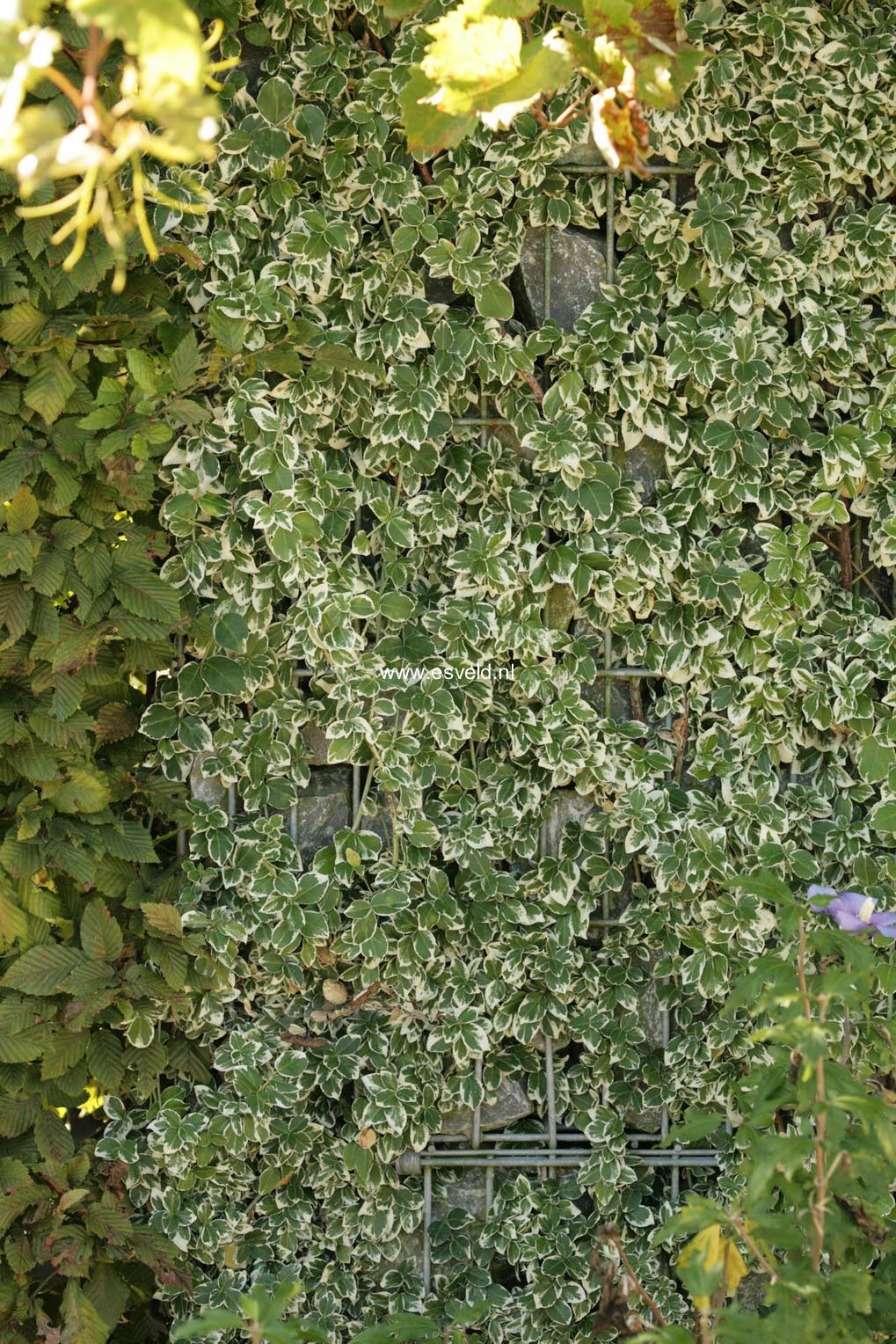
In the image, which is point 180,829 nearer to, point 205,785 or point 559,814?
point 205,785

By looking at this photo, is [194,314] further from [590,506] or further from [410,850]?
[410,850]

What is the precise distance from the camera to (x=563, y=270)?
1972mm

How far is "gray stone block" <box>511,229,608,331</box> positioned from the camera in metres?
1.97

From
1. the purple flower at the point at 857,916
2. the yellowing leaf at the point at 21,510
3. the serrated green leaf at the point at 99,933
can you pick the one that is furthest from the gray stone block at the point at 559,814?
the yellowing leaf at the point at 21,510

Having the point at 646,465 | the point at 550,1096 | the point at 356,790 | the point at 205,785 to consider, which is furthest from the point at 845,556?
the point at 205,785

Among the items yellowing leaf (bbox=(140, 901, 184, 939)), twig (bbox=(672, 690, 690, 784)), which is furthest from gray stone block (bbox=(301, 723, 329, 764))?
twig (bbox=(672, 690, 690, 784))

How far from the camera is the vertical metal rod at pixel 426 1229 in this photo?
1.98 metres

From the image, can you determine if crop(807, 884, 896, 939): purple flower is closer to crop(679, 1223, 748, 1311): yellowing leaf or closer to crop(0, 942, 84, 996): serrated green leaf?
crop(679, 1223, 748, 1311): yellowing leaf

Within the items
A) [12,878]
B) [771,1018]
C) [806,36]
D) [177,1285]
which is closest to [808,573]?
[771,1018]

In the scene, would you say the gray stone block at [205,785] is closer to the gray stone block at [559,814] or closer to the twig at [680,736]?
the gray stone block at [559,814]

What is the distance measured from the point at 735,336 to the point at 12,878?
4.71 ft

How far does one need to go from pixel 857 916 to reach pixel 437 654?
0.78m

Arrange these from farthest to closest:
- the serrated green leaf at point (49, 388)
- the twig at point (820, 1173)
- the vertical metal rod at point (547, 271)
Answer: the vertical metal rod at point (547, 271) → the serrated green leaf at point (49, 388) → the twig at point (820, 1173)

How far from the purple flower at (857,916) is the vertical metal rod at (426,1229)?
0.90 meters
